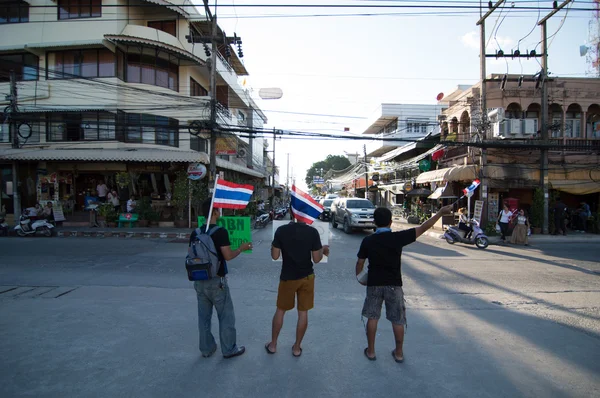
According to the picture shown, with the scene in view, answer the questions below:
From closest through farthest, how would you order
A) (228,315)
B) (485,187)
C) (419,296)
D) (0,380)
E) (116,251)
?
(0,380), (228,315), (419,296), (116,251), (485,187)

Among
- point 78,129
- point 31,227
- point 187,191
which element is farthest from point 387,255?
point 78,129

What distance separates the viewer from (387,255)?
145 inches

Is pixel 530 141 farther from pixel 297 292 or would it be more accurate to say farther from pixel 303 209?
pixel 297 292

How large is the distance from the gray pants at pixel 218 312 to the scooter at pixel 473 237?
11284 millimetres

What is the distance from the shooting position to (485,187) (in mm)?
16172

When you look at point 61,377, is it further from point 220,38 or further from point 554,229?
point 554,229

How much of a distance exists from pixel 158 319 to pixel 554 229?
1783 cm

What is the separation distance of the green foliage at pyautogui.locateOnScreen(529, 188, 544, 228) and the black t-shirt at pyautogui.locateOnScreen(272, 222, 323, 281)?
16414 mm

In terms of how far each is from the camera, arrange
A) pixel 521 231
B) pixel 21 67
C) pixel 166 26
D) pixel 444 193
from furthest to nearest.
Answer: pixel 166 26
pixel 21 67
pixel 444 193
pixel 521 231

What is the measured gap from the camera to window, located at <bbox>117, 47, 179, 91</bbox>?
18.6 m

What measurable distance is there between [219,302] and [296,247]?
39.1 inches

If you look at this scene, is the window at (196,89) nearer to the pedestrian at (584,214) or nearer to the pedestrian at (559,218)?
the pedestrian at (559,218)

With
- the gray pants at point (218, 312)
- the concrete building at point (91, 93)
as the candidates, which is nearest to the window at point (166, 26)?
the concrete building at point (91, 93)

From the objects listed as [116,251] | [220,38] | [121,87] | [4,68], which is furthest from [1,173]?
[220,38]
